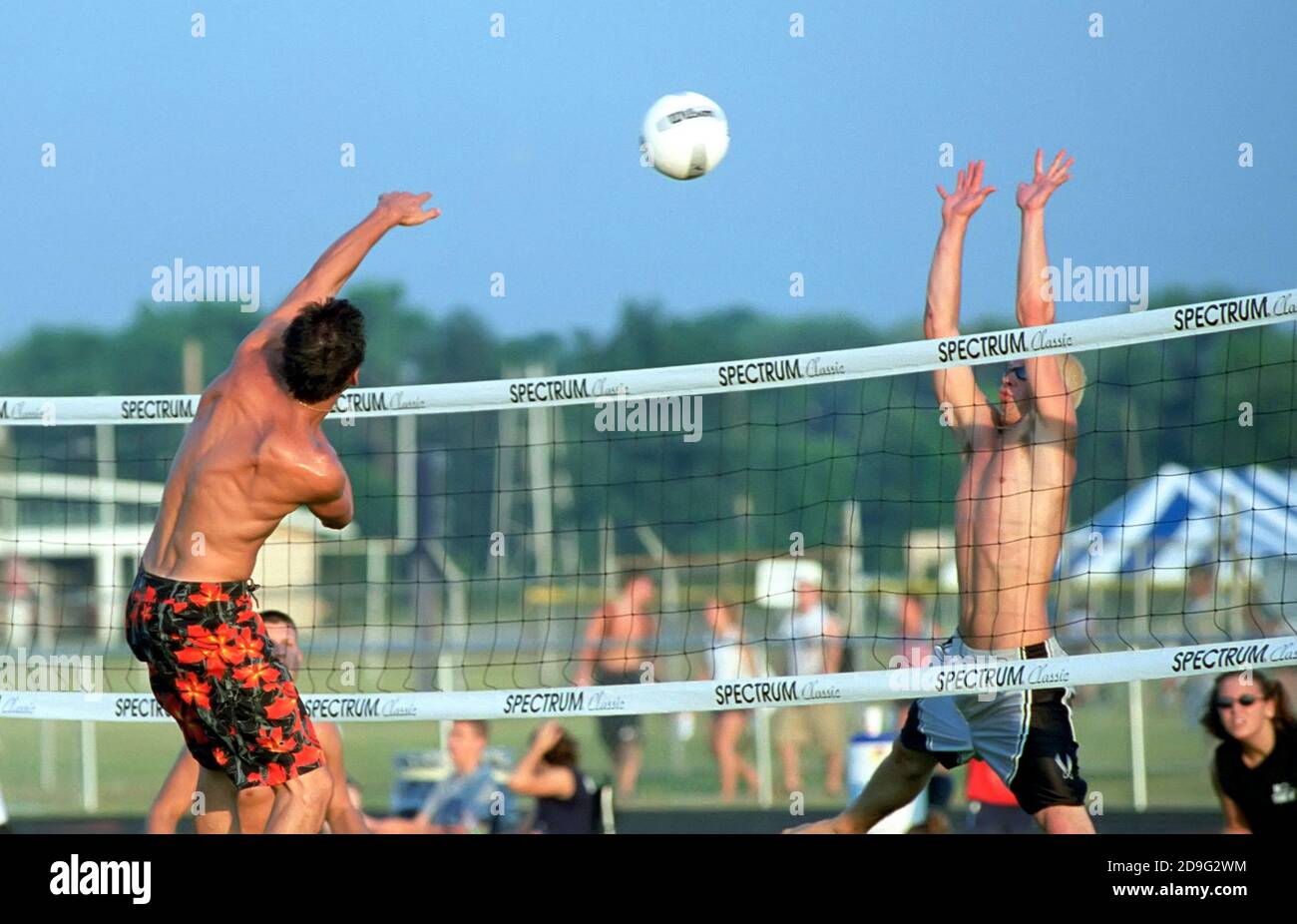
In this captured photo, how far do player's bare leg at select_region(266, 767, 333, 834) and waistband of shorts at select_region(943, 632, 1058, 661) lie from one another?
2.23 metres

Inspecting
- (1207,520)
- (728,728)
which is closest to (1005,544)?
(728,728)

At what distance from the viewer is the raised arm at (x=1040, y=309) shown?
545 cm

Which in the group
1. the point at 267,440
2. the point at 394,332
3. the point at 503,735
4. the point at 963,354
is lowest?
the point at 503,735

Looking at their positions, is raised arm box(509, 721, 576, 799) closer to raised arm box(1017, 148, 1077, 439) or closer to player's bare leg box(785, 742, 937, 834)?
player's bare leg box(785, 742, 937, 834)

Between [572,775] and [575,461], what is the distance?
36926 mm

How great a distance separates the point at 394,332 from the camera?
167 feet

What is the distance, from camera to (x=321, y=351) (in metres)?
4.66

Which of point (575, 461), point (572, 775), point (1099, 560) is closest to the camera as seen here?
point (572, 775)

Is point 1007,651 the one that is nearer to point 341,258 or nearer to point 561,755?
point 341,258

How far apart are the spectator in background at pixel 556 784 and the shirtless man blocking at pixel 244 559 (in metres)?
2.89

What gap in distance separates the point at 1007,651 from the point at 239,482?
8.70 ft

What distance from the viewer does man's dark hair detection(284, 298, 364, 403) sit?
15.3 feet
